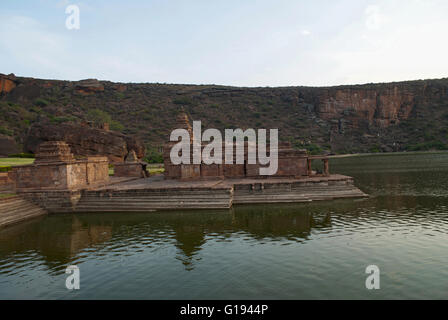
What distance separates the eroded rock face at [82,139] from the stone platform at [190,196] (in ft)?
69.2

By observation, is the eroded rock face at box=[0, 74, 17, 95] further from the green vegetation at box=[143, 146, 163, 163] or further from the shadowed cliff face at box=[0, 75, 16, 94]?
the green vegetation at box=[143, 146, 163, 163]

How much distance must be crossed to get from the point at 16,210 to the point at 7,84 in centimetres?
7074

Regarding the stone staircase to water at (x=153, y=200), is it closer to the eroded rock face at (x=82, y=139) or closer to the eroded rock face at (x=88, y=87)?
the eroded rock face at (x=82, y=139)

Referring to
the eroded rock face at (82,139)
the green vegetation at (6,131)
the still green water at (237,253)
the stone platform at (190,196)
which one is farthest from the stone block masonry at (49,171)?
the green vegetation at (6,131)

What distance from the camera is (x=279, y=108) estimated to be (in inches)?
3329

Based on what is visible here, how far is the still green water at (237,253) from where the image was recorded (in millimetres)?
7812

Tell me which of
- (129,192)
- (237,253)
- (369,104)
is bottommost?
(237,253)

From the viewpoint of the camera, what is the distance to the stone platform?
1784cm

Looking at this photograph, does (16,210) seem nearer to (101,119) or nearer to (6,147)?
(6,147)

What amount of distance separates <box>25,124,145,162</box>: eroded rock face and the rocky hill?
1978 cm

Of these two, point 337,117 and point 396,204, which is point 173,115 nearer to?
point 337,117

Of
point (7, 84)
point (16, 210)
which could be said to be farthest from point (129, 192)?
point (7, 84)
